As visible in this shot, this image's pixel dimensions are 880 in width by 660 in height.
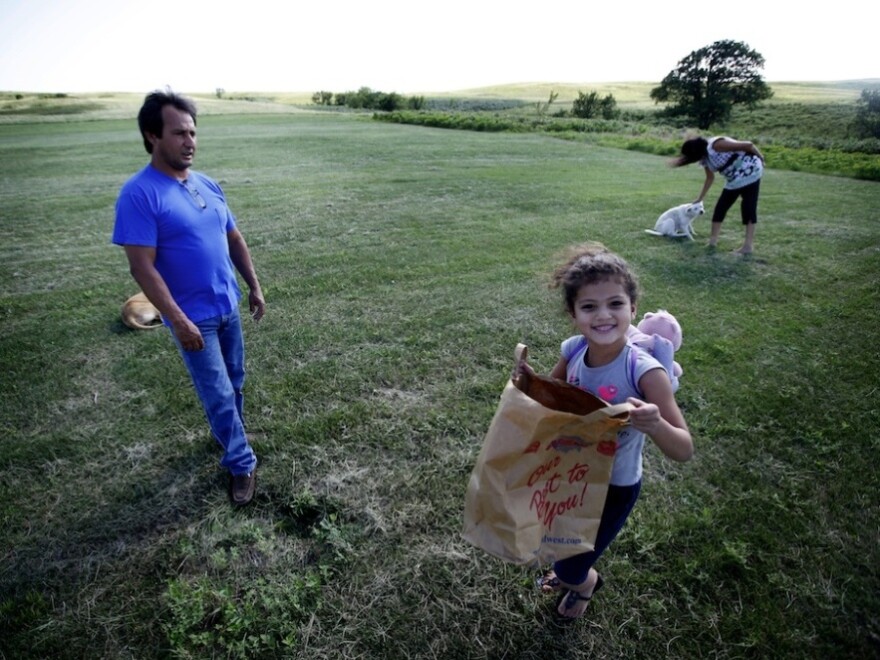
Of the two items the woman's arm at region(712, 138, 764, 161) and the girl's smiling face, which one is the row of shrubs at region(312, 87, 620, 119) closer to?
the woman's arm at region(712, 138, 764, 161)

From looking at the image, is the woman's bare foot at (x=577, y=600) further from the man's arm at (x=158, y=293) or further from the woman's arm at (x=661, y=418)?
the man's arm at (x=158, y=293)

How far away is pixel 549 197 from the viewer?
10.4m

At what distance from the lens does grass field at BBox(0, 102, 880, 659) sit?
2156 mm

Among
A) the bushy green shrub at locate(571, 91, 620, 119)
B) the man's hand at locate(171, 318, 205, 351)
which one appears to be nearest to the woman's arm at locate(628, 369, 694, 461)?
the man's hand at locate(171, 318, 205, 351)

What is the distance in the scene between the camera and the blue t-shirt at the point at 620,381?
1665mm

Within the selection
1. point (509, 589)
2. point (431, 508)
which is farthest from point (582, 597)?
point (431, 508)

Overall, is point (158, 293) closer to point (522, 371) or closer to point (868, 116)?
point (522, 371)

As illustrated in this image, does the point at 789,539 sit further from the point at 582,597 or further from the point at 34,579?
the point at 34,579

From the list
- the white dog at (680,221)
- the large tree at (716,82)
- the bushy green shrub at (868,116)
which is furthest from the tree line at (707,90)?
the white dog at (680,221)

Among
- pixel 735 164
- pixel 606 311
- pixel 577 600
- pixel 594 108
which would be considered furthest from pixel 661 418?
pixel 594 108

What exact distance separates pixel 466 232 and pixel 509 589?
21.1 feet

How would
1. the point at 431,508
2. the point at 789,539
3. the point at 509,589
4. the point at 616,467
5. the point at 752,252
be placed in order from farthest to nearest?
the point at 752,252 → the point at 431,508 → the point at 789,539 → the point at 509,589 → the point at 616,467

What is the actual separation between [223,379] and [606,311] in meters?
2.06

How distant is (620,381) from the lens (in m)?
1.69
